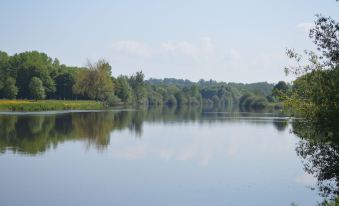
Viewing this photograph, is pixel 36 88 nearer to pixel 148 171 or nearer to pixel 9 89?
pixel 9 89

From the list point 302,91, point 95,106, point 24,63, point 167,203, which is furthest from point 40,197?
point 24,63

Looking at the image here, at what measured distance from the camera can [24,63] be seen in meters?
110

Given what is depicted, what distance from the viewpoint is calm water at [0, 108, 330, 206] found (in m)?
18.8

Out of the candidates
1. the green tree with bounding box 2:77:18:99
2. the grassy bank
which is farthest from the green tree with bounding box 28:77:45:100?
the grassy bank

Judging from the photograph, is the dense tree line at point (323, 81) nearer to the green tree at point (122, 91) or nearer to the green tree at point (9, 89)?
the green tree at point (9, 89)

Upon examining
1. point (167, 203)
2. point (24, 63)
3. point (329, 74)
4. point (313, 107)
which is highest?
point (24, 63)

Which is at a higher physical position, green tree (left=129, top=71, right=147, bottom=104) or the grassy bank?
green tree (left=129, top=71, right=147, bottom=104)

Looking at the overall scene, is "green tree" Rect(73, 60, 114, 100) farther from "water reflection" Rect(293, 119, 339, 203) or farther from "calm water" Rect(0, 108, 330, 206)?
"water reflection" Rect(293, 119, 339, 203)

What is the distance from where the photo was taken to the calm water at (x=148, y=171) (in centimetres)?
1877

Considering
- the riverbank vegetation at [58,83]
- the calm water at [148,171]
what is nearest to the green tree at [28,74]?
the riverbank vegetation at [58,83]

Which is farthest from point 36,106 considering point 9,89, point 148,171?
point 148,171

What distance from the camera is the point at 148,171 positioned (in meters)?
24.5

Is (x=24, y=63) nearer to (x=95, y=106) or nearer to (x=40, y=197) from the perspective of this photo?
(x=95, y=106)

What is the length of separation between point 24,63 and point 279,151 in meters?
88.0
